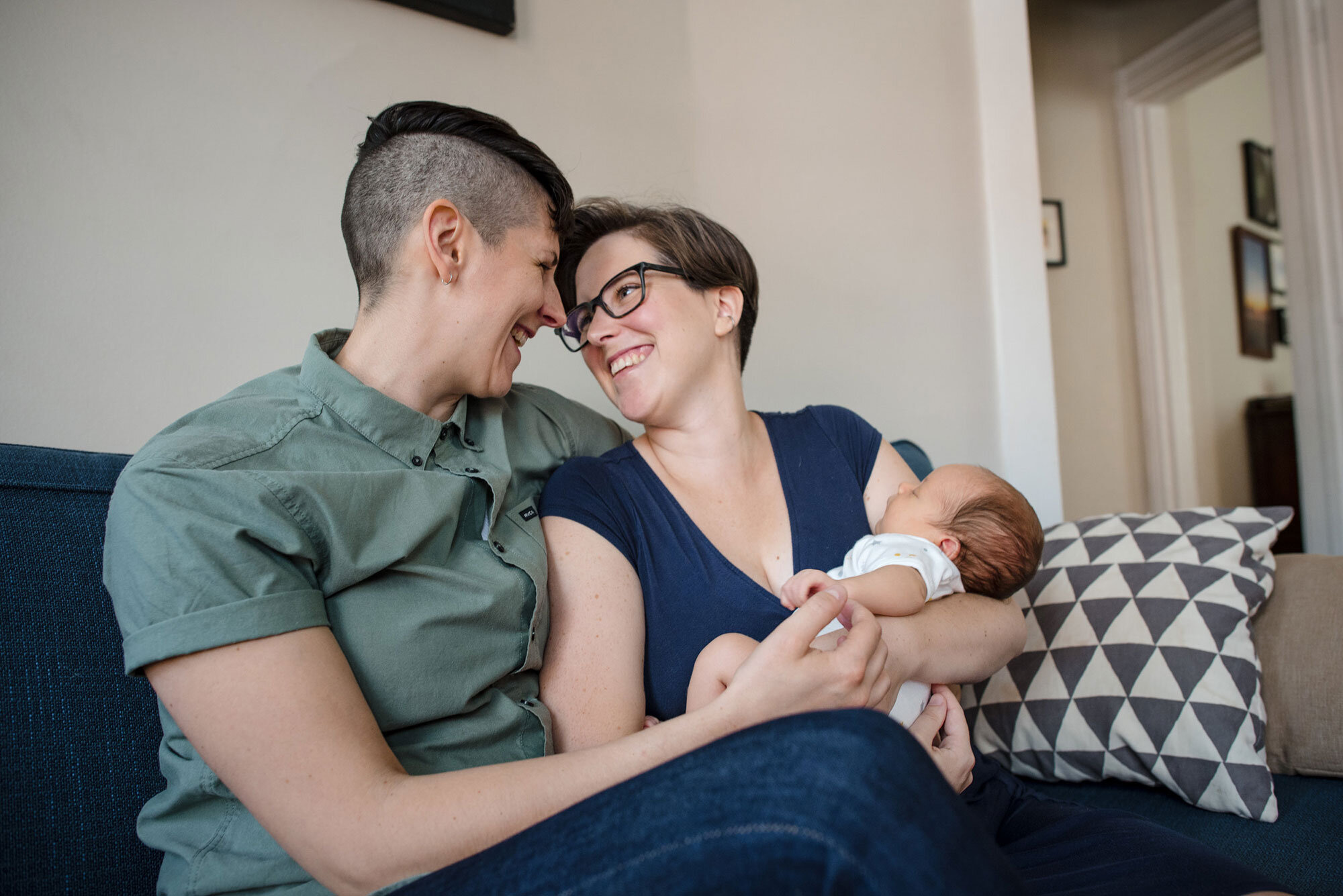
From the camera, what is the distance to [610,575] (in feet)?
4.23

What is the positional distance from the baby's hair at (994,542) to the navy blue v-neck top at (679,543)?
0.18m

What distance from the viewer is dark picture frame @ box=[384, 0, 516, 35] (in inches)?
69.7

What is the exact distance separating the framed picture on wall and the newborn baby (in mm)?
4731

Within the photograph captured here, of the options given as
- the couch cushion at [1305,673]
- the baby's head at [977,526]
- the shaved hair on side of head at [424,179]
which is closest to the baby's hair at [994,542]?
the baby's head at [977,526]

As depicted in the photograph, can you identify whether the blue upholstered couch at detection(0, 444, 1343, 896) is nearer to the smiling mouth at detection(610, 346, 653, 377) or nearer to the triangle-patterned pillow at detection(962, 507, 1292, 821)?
the triangle-patterned pillow at detection(962, 507, 1292, 821)

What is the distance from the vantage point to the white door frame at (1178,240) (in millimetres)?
3367

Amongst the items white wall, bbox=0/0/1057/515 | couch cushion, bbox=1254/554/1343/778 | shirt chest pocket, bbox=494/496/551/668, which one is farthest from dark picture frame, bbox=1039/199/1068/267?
shirt chest pocket, bbox=494/496/551/668

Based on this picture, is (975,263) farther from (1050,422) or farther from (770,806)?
(770,806)

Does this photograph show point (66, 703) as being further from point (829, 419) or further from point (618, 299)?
point (829, 419)

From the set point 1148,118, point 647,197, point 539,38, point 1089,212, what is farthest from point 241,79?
point 1148,118

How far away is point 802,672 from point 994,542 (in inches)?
23.8

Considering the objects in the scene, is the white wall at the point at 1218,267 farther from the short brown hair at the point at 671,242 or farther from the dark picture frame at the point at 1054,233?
the short brown hair at the point at 671,242

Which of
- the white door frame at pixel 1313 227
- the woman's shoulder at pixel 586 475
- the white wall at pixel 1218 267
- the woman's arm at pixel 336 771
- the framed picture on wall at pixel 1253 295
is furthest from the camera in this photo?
the framed picture on wall at pixel 1253 295

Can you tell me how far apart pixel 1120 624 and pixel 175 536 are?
159 cm
